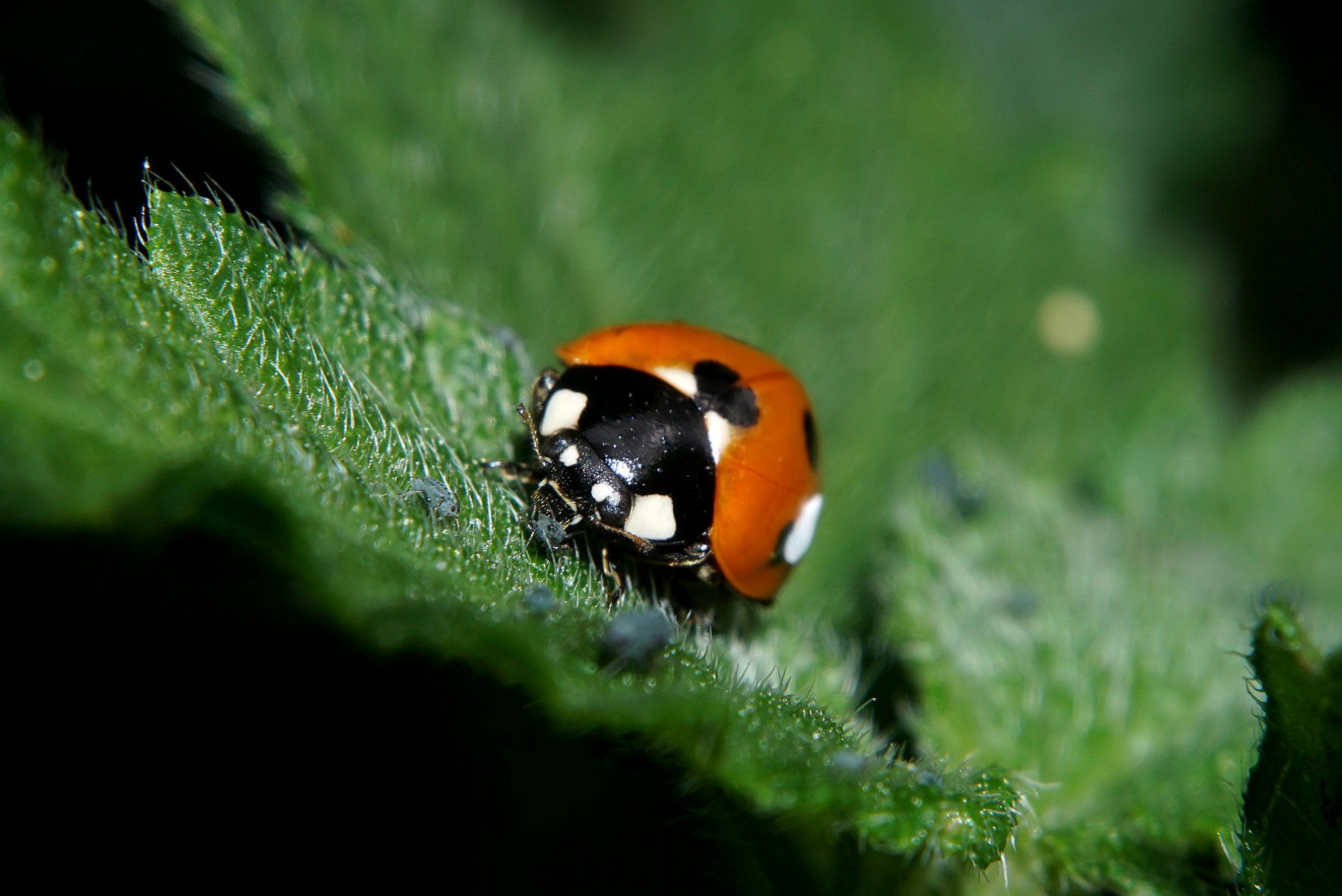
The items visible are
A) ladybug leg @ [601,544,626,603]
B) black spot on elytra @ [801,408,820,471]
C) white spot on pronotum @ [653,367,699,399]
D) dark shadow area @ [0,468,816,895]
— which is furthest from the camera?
black spot on elytra @ [801,408,820,471]

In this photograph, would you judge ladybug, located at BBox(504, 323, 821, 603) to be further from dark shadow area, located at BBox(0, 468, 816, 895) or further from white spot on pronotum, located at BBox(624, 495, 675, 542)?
dark shadow area, located at BBox(0, 468, 816, 895)

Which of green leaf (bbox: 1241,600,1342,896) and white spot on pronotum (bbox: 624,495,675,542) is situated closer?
green leaf (bbox: 1241,600,1342,896)

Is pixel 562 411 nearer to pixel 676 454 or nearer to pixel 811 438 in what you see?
pixel 676 454

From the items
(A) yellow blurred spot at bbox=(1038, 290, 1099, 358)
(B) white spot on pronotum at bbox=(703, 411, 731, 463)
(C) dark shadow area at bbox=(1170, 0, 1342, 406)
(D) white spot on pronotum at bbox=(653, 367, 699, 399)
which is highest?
(C) dark shadow area at bbox=(1170, 0, 1342, 406)

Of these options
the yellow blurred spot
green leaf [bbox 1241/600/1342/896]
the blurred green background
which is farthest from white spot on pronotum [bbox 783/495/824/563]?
the yellow blurred spot

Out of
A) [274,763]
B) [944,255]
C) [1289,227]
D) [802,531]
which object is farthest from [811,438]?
[1289,227]

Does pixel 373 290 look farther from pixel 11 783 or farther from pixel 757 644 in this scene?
pixel 11 783
